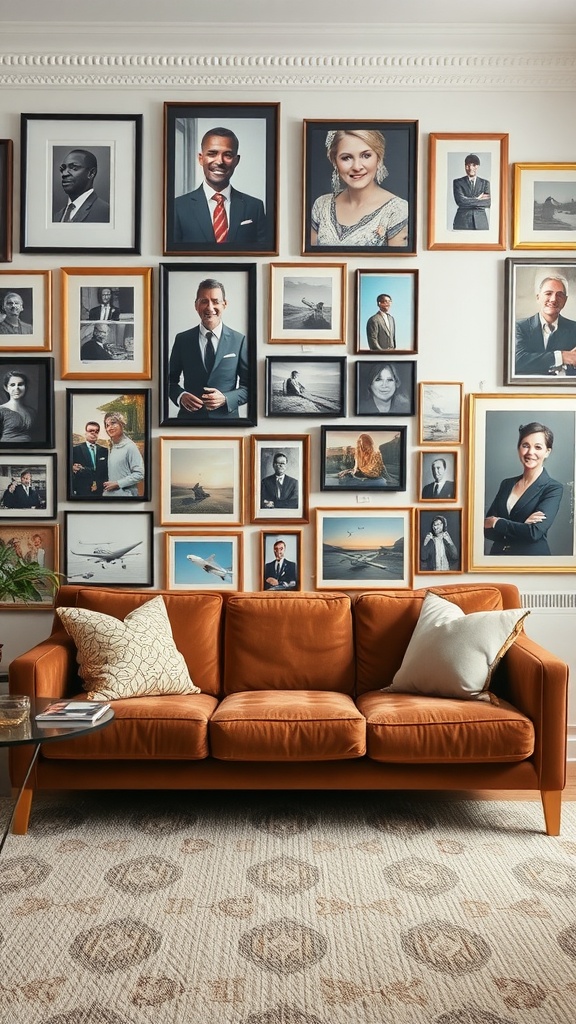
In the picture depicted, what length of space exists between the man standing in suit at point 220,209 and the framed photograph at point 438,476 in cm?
138

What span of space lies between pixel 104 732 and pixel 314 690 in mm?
1051

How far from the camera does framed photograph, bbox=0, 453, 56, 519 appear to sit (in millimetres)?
4328

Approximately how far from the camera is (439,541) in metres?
4.35

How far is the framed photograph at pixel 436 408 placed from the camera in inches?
170

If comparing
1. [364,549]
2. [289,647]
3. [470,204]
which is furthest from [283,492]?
[470,204]

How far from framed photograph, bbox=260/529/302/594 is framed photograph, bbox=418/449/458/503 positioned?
693 millimetres

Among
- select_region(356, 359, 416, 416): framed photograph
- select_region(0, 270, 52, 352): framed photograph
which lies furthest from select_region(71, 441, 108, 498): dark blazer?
select_region(356, 359, 416, 416): framed photograph

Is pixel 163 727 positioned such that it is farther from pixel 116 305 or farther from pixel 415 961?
pixel 116 305

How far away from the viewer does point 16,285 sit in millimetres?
4293

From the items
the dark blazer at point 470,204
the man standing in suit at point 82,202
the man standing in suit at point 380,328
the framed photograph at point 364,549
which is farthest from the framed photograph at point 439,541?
the man standing in suit at point 82,202

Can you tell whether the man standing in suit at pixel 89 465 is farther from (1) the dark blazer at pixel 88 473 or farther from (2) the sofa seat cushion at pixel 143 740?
(2) the sofa seat cushion at pixel 143 740

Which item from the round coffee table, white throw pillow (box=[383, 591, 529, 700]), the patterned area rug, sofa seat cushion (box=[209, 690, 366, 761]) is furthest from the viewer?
white throw pillow (box=[383, 591, 529, 700])

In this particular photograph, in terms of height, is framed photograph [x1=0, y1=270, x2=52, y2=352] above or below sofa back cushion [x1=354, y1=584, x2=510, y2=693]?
above

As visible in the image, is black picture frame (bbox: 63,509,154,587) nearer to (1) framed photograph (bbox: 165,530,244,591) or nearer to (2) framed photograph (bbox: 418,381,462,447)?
(1) framed photograph (bbox: 165,530,244,591)
